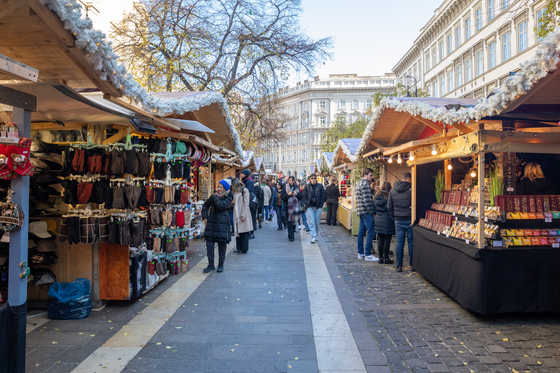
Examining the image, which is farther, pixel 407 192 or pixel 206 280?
pixel 407 192

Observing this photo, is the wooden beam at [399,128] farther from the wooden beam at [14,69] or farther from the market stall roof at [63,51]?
the wooden beam at [14,69]

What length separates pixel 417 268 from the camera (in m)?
7.01

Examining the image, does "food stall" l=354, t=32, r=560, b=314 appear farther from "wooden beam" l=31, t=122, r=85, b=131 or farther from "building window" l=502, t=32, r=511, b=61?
"building window" l=502, t=32, r=511, b=61

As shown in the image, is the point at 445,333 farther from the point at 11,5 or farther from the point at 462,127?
the point at 11,5

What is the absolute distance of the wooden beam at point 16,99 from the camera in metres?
2.75

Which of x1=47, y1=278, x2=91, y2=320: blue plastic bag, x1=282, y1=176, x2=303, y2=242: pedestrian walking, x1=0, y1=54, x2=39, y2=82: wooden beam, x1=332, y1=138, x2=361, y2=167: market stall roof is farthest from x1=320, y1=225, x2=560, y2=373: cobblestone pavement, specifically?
x1=332, y1=138, x2=361, y2=167: market stall roof

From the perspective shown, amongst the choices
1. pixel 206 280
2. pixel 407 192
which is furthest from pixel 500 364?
pixel 206 280

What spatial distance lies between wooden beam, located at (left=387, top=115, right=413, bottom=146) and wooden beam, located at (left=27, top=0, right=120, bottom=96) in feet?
21.0

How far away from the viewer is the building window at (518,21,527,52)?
2327 centimetres

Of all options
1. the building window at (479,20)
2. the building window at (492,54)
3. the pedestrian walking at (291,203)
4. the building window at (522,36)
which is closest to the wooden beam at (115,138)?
the pedestrian walking at (291,203)

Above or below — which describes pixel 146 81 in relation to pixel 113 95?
above

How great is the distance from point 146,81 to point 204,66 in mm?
2454

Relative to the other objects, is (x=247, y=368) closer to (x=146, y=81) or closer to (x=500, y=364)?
(x=500, y=364)

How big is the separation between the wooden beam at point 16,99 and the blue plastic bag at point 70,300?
2.69 metres
